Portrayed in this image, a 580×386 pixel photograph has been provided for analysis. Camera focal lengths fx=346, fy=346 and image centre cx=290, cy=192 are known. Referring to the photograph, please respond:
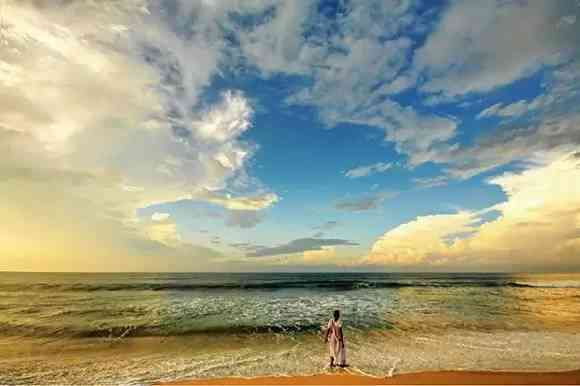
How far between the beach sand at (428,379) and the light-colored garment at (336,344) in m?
0.87

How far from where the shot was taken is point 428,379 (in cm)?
1016

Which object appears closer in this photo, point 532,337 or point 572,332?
point 532,337

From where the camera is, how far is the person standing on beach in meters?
11.5

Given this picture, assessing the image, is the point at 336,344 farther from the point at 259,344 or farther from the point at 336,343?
the point at 259,344

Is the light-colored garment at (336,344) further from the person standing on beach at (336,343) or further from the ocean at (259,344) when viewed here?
Answer: the ocean at (259,344)

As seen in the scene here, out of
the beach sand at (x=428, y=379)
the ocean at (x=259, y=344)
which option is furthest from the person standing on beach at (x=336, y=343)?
the beach sand at (x=428, y=379)

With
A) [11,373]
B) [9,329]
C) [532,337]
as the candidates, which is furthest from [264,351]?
[9,329]

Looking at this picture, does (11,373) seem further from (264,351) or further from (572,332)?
(572,332)

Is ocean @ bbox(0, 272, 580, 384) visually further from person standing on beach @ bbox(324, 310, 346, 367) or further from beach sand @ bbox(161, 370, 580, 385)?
beach sand @ bbox(161, 370, 580, 385)

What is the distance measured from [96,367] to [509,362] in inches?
598

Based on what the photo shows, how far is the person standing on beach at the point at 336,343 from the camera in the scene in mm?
11547

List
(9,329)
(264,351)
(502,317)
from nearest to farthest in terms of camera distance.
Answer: (264,351) → (9,329) → (502,317)

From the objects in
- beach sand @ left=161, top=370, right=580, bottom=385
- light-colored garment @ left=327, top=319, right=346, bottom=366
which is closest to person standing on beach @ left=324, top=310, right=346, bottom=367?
light-colored garment @ left=327, top=319, right=346, bottom=366

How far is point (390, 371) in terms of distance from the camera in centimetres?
1130
